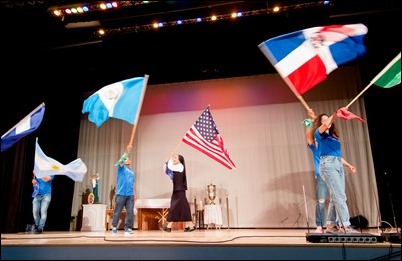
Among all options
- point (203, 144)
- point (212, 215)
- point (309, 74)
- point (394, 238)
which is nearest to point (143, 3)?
point (203, 144)

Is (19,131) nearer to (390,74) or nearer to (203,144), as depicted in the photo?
(203,144)

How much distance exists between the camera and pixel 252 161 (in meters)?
9.66

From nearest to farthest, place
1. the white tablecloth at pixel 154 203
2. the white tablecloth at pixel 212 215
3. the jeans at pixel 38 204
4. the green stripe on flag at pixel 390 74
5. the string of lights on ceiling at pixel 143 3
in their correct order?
the green stripe on flag at pixel 390 74 < the string of lights on ceiling at pixel 143 3 < the jeans at pixel 38 204 < the white tablecloth at pixel 212 215 < the white tablecloth at pixel 154 203

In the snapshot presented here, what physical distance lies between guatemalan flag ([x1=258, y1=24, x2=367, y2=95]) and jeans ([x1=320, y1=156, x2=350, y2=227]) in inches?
45.7

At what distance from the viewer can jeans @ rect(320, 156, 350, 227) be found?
425cm

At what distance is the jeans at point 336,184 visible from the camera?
13.9ft

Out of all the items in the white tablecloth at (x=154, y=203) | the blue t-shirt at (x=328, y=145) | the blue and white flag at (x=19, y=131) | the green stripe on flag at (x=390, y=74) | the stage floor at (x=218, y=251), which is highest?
the green stripe on flag at (x=390, y=74)

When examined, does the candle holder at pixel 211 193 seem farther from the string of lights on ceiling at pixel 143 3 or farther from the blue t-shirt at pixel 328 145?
the blue t-shirt at pixel 328 145

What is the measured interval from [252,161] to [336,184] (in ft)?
17.5

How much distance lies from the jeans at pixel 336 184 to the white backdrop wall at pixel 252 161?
4.76 meters

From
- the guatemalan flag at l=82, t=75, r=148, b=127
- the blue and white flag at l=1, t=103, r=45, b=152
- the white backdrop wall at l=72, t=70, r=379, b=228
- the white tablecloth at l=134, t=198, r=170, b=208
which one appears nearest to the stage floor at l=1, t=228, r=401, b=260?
the blue and white flag at l=1, t=103, r=45, b=152

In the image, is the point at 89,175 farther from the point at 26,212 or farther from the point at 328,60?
the point at 328,60

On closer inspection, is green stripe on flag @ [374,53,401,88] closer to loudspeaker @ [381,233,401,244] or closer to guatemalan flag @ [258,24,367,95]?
guatemalan flag @ [258,24,367,95]

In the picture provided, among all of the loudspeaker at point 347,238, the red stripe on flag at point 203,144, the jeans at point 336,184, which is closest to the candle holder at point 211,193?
the red stripe on flag at point 203,144
